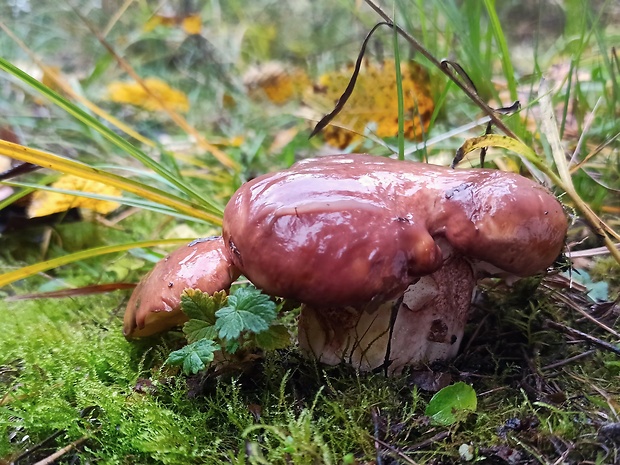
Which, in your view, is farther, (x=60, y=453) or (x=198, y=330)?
(x=198, y=330)

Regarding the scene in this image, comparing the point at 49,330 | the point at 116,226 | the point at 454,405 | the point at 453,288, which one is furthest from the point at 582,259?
the point at 116,226

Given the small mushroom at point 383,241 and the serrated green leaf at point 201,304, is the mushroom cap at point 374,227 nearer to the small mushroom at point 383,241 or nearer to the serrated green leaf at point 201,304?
the small mushroom at point 383,241

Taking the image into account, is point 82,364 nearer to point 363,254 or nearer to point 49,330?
point 49,330

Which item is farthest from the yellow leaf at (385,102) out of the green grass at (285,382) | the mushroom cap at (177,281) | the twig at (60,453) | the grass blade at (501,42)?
the twig at (60,453)

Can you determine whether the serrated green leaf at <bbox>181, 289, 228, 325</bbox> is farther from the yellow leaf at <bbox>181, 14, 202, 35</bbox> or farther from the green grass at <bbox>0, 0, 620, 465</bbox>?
the yellow leaf at <bbox>181, 14, 202, 35</bbox>

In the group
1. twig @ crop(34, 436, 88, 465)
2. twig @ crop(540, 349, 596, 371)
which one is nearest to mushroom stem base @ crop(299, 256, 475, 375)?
twig @ crop(540, 349, 596, 371)

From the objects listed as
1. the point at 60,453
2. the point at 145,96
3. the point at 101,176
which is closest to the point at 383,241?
the point at 60,453

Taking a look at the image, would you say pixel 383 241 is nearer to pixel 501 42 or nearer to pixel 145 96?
pixel 501 42
